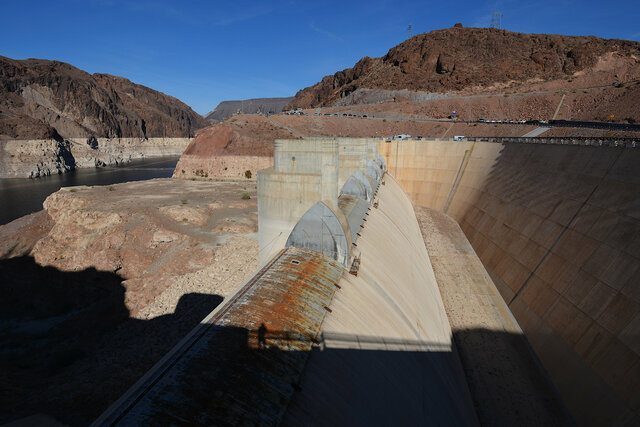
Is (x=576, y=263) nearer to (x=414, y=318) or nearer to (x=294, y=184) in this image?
(x=414, y=318)

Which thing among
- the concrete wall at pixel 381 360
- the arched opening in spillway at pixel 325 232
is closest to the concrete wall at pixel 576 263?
the concrete wall at pixel 381 360

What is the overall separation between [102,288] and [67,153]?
119 m

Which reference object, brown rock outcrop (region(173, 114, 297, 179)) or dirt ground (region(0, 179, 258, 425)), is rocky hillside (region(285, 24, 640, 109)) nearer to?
brown rock outcrop (region(173, 114, 297, 179))

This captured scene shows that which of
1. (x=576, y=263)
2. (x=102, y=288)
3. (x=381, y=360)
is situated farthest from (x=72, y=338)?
(x=576, y=263)

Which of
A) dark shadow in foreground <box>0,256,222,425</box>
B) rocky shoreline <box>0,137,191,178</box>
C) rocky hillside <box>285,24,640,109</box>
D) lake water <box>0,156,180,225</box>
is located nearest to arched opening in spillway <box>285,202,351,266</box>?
dark shadow in foreground <box>0,256,222,425</box>

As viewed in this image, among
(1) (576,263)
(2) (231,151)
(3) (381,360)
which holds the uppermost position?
(1) (576,263)

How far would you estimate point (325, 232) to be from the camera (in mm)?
13469

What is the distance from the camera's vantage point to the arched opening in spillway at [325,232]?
13.3 m

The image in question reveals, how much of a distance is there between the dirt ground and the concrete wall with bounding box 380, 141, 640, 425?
64.3 feet

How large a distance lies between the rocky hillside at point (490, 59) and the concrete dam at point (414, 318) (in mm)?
76156

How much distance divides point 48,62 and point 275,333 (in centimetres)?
20360

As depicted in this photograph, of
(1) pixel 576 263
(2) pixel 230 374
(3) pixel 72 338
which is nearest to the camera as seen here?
(2) pixel 230 374

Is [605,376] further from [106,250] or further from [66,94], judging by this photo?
[66,94]

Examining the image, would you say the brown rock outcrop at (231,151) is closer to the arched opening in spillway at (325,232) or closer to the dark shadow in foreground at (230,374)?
the dark shadow in foreground at (230,374)
